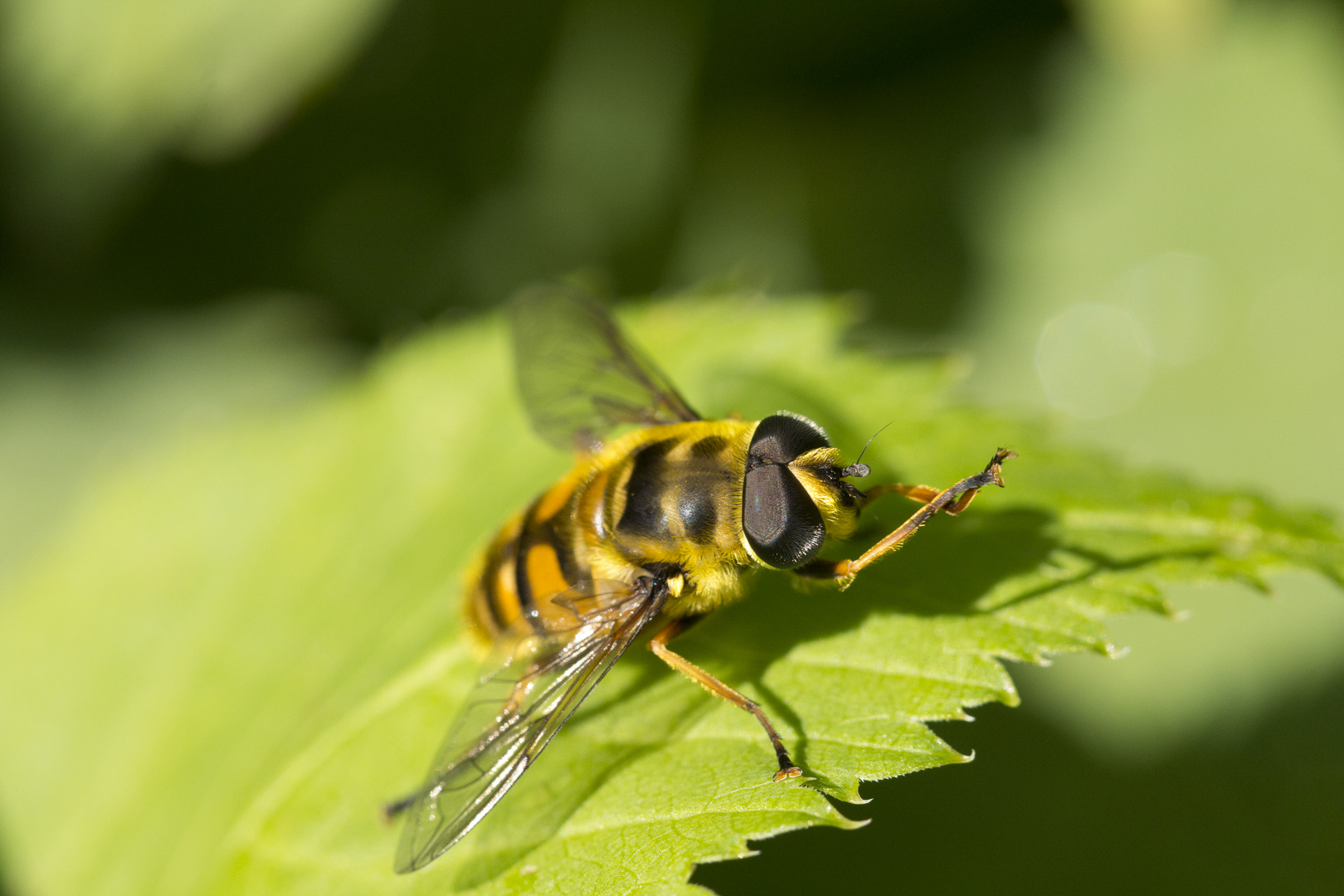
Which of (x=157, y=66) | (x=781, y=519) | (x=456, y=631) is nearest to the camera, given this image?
(x=781, y=519)

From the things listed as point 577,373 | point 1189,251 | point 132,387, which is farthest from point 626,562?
point 1189,251

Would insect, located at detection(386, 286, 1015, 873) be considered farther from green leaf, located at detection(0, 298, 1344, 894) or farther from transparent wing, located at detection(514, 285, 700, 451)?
transparent wing, located at detection(514, 285, 700, 451)

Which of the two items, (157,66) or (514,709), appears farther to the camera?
(157,66)

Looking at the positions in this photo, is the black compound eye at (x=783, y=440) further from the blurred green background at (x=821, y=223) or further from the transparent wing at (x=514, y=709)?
the blurred green background at (x=821, y=223)

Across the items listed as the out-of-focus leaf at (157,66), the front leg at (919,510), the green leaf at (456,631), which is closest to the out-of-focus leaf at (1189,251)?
the green leaf at (456,631)

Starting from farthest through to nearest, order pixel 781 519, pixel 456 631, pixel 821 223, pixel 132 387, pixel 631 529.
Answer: pixel 821 223, pixel 132 387, pixel 456 631, pixel 631 529, pixel 781 519

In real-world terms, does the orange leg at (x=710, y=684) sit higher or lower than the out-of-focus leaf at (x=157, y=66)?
lower

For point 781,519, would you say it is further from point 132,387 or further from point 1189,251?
point 132,387

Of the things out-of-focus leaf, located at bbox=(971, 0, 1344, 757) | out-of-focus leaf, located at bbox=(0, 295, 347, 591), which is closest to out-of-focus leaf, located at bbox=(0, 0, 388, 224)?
out-of-focus leaf, located at bbox=(0, 295, 347, 591)
